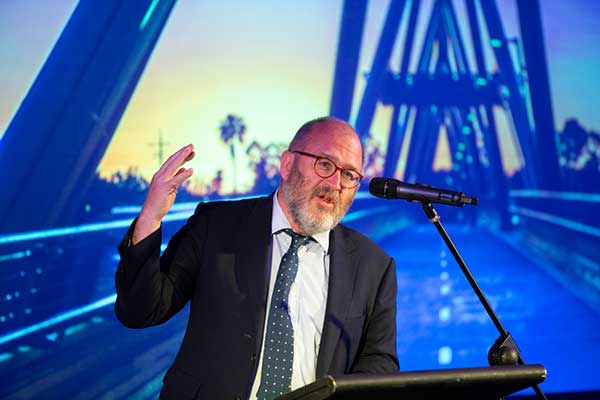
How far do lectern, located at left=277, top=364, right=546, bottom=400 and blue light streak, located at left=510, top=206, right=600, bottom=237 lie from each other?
11.6 ft

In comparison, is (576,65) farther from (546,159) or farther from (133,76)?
(133,76)

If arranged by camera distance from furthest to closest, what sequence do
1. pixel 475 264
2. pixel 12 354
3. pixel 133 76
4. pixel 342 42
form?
pixel 475 264
pixel 342 42
pixel 133 76
pixel 12 354

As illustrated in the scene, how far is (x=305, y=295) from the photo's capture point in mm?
2109

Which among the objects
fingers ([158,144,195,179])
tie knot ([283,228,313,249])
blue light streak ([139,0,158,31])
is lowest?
tie knot ([283,228,313,249])

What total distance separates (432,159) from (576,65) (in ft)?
4.35

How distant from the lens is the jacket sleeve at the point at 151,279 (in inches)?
71.4

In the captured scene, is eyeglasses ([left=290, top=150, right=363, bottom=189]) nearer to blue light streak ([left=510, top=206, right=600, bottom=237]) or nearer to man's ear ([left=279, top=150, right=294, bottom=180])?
man's ear ([left=279, top=150, right=294, bottom=180])

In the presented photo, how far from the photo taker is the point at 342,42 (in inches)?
166

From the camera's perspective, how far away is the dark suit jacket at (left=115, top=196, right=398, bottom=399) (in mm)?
1880

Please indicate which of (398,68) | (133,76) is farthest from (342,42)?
(133,76)

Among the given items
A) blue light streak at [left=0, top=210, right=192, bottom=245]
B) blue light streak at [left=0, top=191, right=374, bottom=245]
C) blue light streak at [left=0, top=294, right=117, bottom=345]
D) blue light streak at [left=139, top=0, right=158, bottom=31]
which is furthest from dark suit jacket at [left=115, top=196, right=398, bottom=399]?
blue light streak at [left=139, top=0, right=158, bottom=31]

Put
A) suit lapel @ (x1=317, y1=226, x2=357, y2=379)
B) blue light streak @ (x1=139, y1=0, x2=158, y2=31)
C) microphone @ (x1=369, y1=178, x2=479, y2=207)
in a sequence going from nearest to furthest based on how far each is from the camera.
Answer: microphone @ (x1=369, y1=178, x2=479, y2=207)
suit lapel @ (x1=317, y1=226, x2=357, y2=379)
blue light streak @ (x1=139, y1=0, x2=158, y2=31)

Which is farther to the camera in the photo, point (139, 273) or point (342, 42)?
point (342, 42)

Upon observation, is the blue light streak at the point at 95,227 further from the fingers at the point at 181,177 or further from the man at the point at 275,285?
the fingers at the point at 181,177
